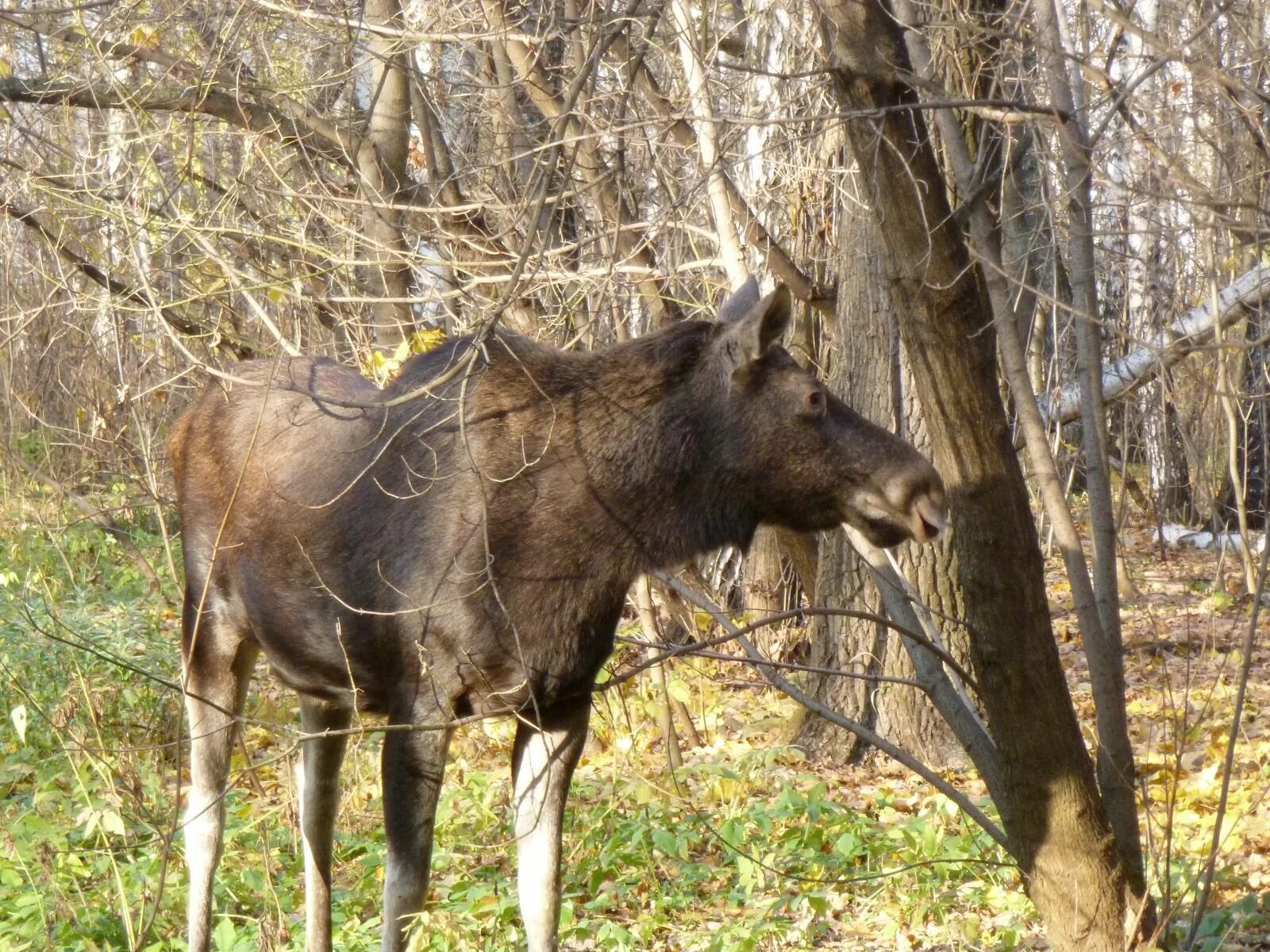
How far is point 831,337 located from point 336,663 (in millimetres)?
3948

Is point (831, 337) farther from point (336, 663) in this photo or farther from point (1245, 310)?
point (336, 663)

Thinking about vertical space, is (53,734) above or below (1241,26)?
below

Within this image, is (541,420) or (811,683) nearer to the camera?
(541,420)

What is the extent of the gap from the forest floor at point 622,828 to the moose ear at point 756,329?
139 cm

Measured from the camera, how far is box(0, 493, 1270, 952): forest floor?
5.18 metres

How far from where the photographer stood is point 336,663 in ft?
16.0

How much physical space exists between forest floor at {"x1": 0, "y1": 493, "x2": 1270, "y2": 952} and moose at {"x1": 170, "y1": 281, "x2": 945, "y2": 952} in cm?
51

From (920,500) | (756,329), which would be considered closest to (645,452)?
(756,329)

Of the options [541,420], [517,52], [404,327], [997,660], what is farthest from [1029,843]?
[404,327]

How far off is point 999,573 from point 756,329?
1.13m

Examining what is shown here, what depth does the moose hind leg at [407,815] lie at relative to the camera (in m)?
4.47

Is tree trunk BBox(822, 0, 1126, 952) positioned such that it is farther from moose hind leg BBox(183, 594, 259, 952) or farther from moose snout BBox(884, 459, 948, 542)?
moose hind leg BBox(183, 594, 259, 952)

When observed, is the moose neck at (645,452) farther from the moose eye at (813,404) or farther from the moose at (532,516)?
the moose eye at (813,404)

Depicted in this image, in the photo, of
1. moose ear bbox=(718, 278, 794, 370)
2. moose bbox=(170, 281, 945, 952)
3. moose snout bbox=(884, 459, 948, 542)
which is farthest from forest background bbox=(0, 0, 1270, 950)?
moose ear bbox=(718, 278, 794, 370)
